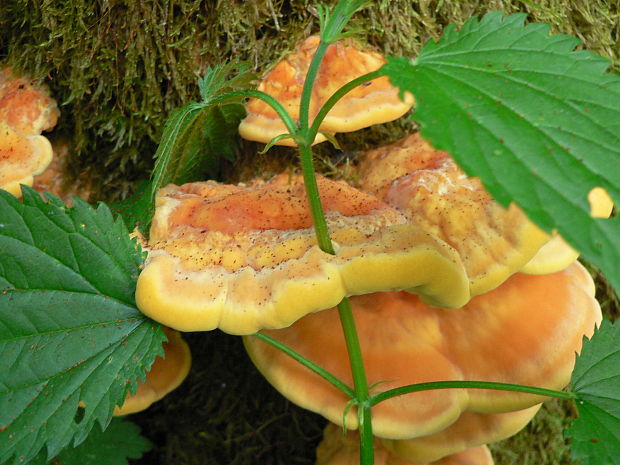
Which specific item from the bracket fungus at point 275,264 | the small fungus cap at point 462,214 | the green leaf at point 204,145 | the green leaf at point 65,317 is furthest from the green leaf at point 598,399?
the green leaf at point 204,145

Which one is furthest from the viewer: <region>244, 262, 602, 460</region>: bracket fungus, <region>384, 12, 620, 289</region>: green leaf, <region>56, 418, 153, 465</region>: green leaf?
<region>56, 418, 153, 465</region>: green leaf

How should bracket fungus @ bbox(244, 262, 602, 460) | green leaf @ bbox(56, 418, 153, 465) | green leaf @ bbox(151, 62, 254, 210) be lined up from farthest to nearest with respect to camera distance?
green leaf @ bbox(56, 418, 153, 465)
green leaf @ bbox(151, 62, 254, 210)
bracket fungus @ bbox(244, 262, 602, 460)

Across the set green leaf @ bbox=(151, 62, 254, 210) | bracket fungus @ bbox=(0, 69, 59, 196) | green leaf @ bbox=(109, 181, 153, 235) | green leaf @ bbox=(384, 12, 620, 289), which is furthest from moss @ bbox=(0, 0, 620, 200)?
green leaf @ bbox=(384, 12, 620, 289)

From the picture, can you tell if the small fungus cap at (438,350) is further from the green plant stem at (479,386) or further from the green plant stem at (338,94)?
the green plant stem at (338,94)

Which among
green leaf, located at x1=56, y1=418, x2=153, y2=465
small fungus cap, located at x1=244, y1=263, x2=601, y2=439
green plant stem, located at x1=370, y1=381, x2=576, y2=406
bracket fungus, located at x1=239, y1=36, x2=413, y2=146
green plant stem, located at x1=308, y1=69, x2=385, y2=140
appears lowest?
green leaf, located at x1=56, y1=418, x2=153, y2=465

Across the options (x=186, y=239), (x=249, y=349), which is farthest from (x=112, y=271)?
(x=249, y=349)

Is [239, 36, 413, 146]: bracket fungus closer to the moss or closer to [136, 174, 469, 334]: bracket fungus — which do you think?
the moss
